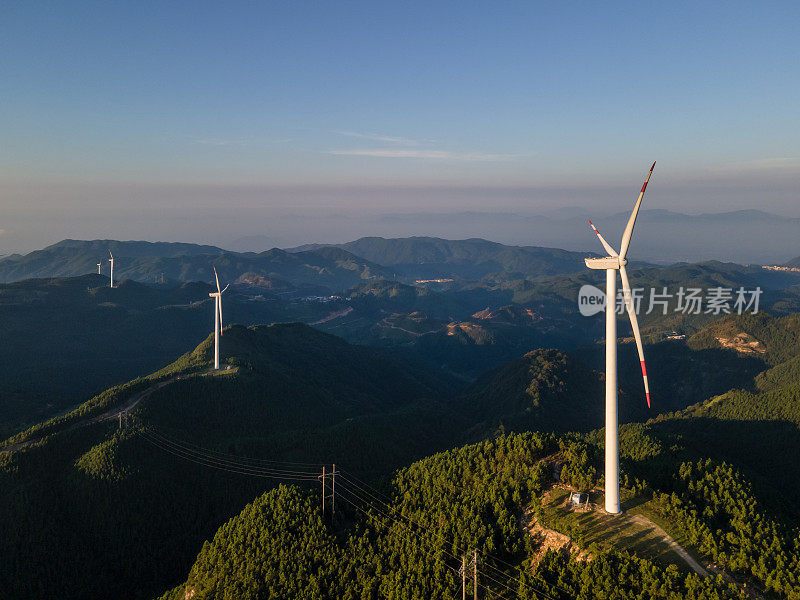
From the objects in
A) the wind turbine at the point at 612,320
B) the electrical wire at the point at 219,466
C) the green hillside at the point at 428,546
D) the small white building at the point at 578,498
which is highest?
the wind turbine at the point at 612,320

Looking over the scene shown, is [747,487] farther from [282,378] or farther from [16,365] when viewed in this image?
[16,365]

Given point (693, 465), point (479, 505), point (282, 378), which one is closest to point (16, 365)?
point (282, 378)

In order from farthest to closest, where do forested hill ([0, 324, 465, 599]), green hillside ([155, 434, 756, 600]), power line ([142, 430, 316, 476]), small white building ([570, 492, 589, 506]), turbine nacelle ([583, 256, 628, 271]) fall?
power line ([142, 430, 316, 476])
forested hill ([0, 324, 465, 599])
small white building ([570, 492, 589, 506])
turbine nacelle ([583, 256, 628, 271])
green hillside ([155, 434, 756, 600])

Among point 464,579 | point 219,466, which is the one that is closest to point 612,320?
point 464,579

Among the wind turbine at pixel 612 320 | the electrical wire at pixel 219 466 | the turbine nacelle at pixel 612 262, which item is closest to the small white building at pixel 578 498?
the wind turbine at pixel 612 320

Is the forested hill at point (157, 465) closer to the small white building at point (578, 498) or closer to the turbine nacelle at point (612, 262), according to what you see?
the small white building at point (578, 498)

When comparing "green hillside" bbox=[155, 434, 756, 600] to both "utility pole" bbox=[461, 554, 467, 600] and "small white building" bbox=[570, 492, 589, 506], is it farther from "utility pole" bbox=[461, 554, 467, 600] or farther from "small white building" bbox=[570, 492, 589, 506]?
"small white building" bbox=[570, 492, 589, 506]

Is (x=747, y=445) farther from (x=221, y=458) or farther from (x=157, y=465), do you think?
(x=157, y=465)

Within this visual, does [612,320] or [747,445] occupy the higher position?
[612,320]

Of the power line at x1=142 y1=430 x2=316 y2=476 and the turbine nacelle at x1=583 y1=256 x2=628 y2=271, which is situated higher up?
the turbine nacelle at x1=583 y1=256 x2=628 y2=271

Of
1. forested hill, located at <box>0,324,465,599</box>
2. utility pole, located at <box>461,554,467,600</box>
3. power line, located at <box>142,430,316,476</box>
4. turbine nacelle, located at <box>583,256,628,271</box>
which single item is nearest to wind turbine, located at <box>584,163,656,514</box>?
turbine nacelle, located at <box>583,256,628,271</box>

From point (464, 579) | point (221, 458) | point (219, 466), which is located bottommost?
point (219, 466)
